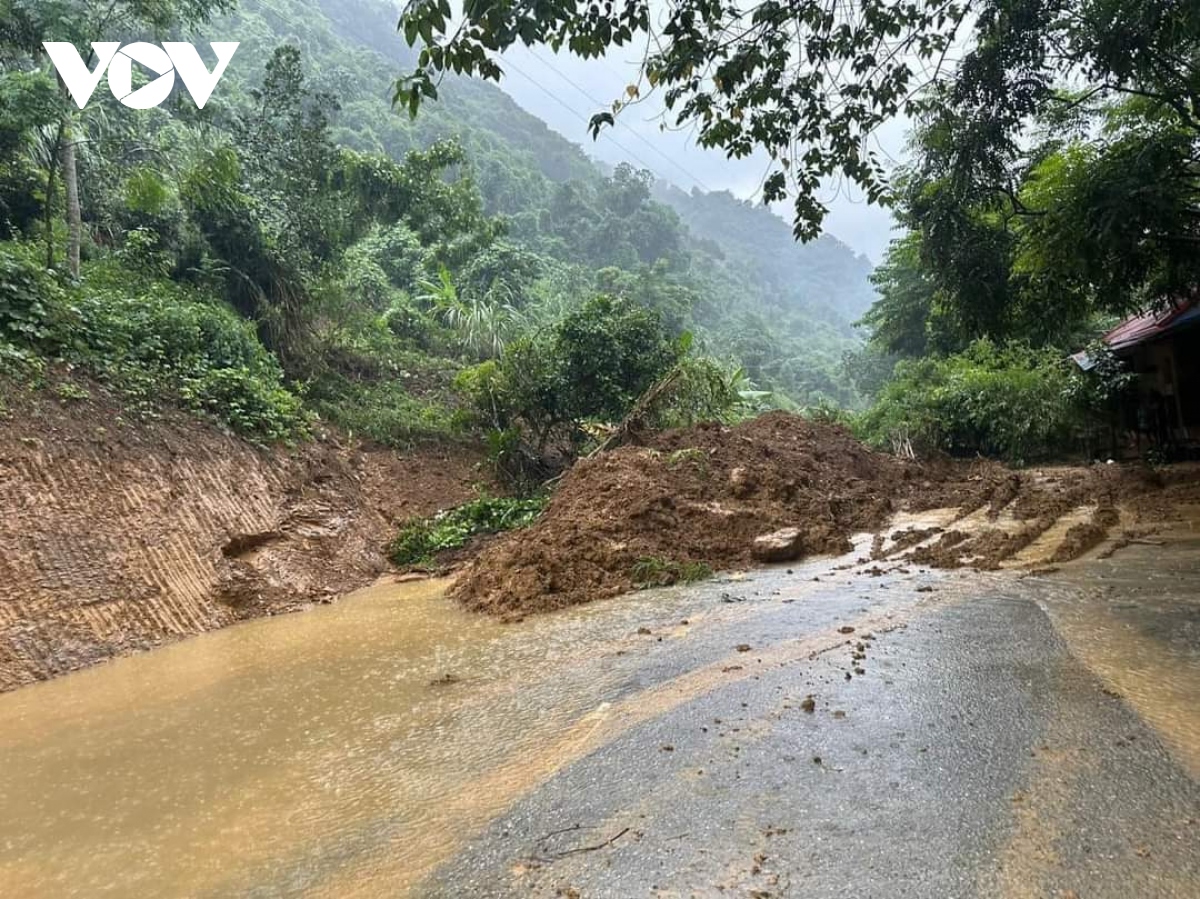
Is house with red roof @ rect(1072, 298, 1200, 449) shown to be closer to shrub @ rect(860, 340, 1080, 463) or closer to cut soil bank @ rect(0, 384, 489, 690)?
shrub @ rect(860, 340, 1080, 463)

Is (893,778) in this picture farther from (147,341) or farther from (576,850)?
(147,341)

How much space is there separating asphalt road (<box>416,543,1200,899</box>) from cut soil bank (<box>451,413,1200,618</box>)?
251 centimetres

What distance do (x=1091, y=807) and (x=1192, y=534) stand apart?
18.7 feet

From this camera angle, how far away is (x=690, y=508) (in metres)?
8.55

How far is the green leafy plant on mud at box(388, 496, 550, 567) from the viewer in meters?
9.75

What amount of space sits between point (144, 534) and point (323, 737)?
4.44 metres

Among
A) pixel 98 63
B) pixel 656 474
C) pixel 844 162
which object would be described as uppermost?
pixel 98 63

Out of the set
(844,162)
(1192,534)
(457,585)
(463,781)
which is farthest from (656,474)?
(463,781)

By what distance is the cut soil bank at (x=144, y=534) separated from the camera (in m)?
5.95

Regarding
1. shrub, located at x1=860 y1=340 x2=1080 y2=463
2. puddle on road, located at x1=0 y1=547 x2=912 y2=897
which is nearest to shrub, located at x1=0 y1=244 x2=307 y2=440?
puddle on road, located at x1=0 y1=547 x2=912 y2=897

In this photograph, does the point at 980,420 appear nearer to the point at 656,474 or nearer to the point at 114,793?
the point at 656,474

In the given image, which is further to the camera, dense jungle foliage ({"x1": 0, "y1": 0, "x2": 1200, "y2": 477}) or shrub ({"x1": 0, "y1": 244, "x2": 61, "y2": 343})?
shrub ({"x1": 0, "y1": 244, "x2": 61, "y2": 343})

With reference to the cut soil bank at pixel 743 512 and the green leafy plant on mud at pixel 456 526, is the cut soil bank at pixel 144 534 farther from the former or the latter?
the cut soil bank at pixel 743 512

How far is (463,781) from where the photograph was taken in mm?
3172
